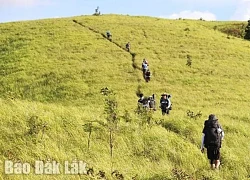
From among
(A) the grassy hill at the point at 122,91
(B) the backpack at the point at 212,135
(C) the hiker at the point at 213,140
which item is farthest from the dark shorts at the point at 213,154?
(A) the grassy hill at the point at 122,91

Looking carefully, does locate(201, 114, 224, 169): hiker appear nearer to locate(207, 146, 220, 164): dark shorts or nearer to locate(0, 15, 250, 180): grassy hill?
locate(207, 146, 220, 164): dark shorts

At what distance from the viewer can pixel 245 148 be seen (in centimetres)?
1500

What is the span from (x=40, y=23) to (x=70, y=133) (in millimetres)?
54556

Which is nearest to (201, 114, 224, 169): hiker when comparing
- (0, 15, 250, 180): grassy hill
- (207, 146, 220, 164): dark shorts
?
(207, 146, 220, 164): dark shorts

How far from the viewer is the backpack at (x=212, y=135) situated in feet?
42.8

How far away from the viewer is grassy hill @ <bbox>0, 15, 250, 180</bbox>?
12.1 meters

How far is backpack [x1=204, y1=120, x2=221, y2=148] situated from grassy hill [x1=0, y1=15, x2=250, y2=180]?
0.58 metres

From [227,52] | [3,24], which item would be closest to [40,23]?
[3,24]

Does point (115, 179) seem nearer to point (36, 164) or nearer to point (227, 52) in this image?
point (36, 164)

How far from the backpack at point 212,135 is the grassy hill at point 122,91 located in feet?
1.90

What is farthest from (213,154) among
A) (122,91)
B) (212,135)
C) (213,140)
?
(122,91)

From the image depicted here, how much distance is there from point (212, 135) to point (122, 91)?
23.5 metres

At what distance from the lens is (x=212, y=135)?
42.9ft

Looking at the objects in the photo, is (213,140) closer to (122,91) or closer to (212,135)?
(212,135)
